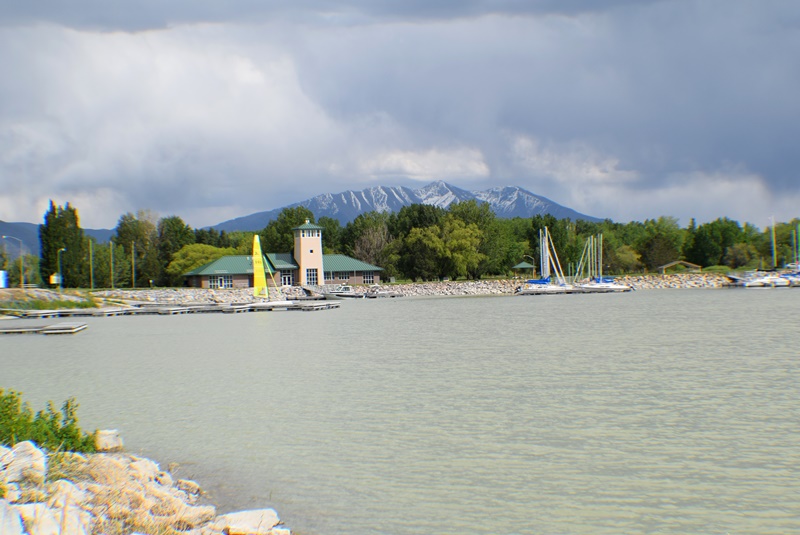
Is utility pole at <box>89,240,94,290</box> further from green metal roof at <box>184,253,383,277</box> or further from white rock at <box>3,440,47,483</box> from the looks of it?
white rock at <box>3,440,47,483</box>

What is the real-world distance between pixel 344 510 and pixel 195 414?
7555 millimetres

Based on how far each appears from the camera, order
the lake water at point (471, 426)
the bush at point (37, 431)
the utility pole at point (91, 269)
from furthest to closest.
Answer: the utility pole at point (91, 269) → the bush at point (37, 431) → the lake water at point (471, 426)

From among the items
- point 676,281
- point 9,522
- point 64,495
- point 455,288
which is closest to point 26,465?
point 64,495

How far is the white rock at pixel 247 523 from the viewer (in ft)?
24.5

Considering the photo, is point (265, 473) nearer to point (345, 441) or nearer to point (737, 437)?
point (345, 441)

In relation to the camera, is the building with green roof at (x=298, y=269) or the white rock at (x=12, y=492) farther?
the building with green roof at (x=298, y=269)

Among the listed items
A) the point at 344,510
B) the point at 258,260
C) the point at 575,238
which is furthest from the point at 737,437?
the point at 575,238

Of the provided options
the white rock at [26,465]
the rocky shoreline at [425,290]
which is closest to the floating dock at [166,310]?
the rocky shoreline at [425,290]

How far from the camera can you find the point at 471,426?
13.8 m

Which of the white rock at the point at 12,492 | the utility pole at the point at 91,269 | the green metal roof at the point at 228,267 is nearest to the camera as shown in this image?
the white rock at the point at 12,492

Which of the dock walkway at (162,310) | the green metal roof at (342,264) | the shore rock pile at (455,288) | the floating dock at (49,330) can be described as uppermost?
the green metal roof at (342,264)

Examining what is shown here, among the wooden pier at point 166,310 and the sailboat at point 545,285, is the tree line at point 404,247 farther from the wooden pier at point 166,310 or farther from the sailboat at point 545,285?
the wooden pier at point 166,310

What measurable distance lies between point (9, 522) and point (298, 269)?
9162 cm

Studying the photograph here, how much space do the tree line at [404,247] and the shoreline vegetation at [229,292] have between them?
5.67 metres
